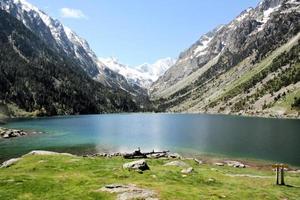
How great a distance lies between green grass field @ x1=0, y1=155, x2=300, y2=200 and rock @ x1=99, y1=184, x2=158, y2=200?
75 cm

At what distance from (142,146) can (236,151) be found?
28.5m

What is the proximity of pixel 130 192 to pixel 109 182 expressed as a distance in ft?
16.1

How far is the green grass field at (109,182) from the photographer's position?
3497 cm

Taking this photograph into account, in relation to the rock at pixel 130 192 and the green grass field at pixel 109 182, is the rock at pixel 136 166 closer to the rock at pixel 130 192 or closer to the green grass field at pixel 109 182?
the green grass field at pixel 109 182

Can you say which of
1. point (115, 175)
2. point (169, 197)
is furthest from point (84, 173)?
point (169, 197)

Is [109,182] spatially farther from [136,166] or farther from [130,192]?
[136,166]

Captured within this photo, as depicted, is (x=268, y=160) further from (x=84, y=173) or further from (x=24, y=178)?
(x=24, y=178)

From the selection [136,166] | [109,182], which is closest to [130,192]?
[109,182]

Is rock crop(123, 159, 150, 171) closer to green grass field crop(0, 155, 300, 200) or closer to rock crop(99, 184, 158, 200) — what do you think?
green grass field crop(0, 155, 300, 200)

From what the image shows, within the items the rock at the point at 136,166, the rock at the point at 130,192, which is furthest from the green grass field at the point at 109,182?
the rock at the point at 136,166

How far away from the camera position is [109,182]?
39.2 metres

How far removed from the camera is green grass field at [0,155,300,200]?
115ft

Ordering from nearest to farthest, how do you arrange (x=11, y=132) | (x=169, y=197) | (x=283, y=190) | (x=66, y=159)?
(x=169, y=197), (x=283, y=190), (x=66, y=159), (x=11, y=132)

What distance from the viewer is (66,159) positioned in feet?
179
